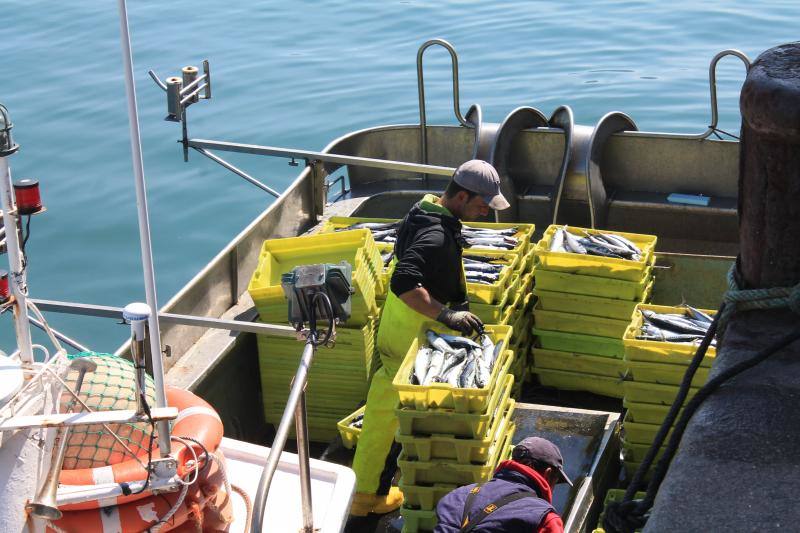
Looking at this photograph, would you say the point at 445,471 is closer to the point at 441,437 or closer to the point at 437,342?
the point at 441,437

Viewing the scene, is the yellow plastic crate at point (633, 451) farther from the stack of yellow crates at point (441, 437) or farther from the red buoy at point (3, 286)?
the red buoy at point (3, 286)

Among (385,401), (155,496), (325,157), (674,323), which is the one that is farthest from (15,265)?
(325,157)

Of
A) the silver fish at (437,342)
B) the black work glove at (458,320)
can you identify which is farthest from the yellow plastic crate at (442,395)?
the black work glove at (458,320)

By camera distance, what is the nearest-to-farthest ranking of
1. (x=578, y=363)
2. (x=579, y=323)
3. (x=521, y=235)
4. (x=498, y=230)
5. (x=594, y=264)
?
1. (x=594, y=264)
2. (x=579, y=323)
3. (x=578, y=363)
4. (x=521, y=235)
5. (x=498, y=230)

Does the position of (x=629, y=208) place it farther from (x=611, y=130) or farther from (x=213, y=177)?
(x=213, y=177)

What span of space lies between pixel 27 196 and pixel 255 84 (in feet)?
59.8

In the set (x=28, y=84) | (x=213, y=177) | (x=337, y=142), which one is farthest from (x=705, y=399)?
(x=28, y=84)

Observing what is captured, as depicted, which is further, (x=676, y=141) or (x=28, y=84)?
(x=28, y=84)

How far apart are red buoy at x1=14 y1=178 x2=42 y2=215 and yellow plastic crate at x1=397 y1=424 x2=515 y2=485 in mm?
2603

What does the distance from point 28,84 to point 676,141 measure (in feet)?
50.3

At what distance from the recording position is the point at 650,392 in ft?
19.6

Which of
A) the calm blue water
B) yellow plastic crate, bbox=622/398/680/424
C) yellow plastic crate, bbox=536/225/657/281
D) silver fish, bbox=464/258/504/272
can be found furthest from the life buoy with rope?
the calm blue water

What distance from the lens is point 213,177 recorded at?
58.5 feet

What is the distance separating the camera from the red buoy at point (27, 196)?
11.9ft
